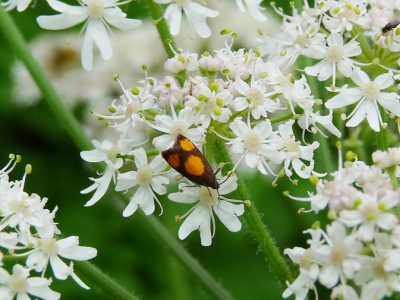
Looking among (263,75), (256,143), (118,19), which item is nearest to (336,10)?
(263,75)

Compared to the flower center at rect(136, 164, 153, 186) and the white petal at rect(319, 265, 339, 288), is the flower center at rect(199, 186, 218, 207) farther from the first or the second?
the white petal at rect(319, 265, 339, 288)


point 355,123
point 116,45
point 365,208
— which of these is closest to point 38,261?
point 365,208

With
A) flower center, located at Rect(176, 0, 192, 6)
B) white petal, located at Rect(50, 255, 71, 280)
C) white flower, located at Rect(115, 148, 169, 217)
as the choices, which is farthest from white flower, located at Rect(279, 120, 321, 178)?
white petal, located at Rect(50, 255, 71, 280)

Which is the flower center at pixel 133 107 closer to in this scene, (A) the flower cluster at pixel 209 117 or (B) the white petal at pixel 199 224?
(A) the flower cluster at pixel 209 117

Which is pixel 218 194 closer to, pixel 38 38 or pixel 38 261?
pixel 38 261

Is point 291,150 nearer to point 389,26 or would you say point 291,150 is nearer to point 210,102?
point 210,102

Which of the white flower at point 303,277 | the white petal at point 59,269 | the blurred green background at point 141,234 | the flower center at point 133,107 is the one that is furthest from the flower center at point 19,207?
the blurred green background at point 141,234
